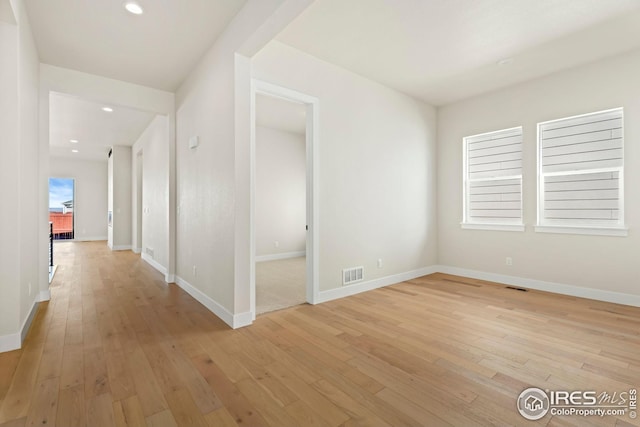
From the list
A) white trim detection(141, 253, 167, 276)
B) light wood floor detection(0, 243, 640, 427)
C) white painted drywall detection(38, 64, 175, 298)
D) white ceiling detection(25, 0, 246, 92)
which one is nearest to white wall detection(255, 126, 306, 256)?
white trim detection(141, 253, 167, 276)

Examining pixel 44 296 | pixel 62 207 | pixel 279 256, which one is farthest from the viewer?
pixel 62 207

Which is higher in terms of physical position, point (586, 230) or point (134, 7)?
point (134, 7)

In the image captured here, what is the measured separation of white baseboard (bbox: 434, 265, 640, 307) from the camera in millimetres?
3521

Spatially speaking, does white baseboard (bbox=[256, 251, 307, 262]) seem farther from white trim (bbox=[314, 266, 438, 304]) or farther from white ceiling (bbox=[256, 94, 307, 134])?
white ceiling (bbox=[256, 94, 307, 134])

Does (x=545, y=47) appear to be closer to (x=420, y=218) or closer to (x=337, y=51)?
(x=337, y=51)

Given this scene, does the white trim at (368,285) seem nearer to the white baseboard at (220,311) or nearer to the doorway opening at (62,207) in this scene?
the white baseboard at (220,311)

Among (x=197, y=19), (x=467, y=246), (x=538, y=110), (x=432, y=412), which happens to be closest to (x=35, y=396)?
(x=432, y=412)

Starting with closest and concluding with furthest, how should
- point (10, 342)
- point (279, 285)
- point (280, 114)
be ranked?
point (10, 342) → point (279, 285) → point (280, 114)

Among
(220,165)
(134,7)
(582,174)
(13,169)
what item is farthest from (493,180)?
(13,169)

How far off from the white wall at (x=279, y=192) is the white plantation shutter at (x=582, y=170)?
16.3 ft

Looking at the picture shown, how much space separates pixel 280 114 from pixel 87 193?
9.23 metres

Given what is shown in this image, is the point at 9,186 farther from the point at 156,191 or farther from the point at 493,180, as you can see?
the point at 493,180

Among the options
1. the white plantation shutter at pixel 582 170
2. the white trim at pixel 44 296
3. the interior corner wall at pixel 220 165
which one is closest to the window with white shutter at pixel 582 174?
the white plantation shutter at pixel 582 170

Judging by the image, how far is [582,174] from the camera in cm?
386
